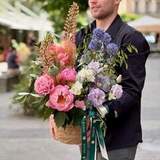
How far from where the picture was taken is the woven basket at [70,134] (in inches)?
114

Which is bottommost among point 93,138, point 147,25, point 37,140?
point 37,140

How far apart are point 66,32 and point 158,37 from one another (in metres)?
55.5

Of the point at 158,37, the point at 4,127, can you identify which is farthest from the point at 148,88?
the point at 158,37

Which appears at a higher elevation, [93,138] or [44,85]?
[44,85]

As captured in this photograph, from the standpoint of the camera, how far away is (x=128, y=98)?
2.93 metres

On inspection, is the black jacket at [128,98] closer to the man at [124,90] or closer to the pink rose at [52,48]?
the man at [124,90]

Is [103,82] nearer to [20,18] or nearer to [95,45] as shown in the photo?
[95,45]

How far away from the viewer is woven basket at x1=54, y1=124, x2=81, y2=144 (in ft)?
9.48

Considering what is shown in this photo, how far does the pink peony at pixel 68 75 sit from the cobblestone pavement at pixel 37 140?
493 cm

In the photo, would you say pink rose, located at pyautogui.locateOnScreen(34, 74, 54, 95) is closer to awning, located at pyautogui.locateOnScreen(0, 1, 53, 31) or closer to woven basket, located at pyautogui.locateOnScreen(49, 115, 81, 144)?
woven basket, located at pyautogui.locateOnScreen(49, 115, 81, 144)

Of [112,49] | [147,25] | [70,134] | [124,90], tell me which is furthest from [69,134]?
[147,25]

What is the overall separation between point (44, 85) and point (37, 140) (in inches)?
254

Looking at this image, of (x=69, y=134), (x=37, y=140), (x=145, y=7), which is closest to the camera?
(x=69, y=134)

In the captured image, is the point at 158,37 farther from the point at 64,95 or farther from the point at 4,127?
the point at 64,95
